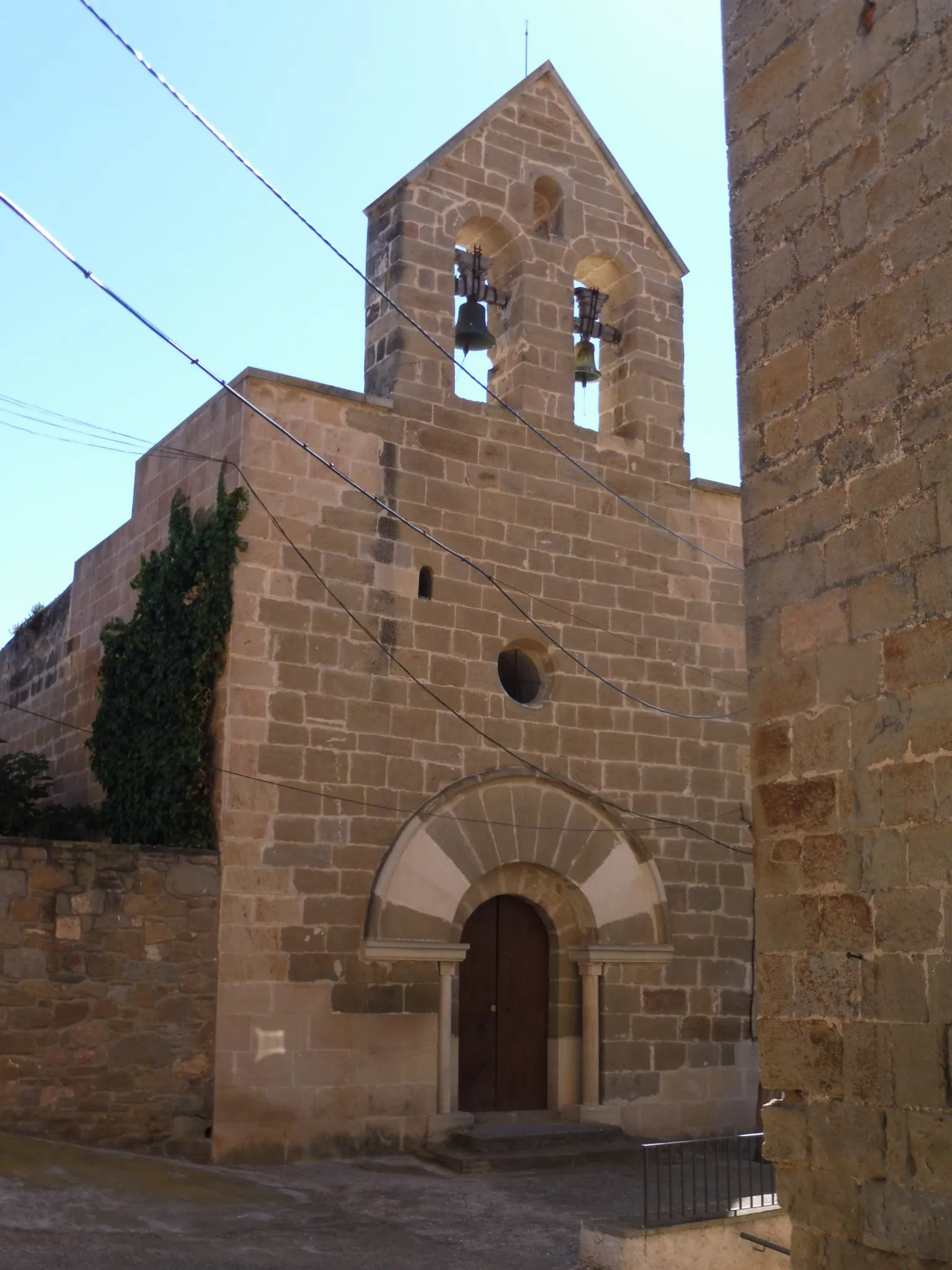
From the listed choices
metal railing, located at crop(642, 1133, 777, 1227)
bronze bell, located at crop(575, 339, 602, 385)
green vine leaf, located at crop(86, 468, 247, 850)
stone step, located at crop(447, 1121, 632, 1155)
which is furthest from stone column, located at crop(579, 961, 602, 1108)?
bronze bell, located at crop(575, 339, 602, 385)

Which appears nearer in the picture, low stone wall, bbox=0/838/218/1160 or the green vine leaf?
low stone wall, bbox=0/838/218/1160

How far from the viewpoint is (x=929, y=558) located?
480cm

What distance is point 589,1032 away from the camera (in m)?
11.0

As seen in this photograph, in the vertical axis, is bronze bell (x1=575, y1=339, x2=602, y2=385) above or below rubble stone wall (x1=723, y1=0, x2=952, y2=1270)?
above

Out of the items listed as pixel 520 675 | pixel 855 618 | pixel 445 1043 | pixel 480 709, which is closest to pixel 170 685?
pixel 480 709

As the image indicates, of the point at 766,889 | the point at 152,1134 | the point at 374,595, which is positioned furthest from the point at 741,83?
the point at 152,1134

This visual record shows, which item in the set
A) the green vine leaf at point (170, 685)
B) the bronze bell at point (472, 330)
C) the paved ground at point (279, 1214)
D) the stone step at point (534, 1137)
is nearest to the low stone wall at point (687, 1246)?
the paved ground at point (279, 1214)

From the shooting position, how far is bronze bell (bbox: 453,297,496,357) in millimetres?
11602

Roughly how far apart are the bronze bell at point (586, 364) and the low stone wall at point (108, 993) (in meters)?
5.47

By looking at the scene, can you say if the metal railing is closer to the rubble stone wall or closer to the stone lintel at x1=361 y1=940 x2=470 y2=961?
the rubble stone wall

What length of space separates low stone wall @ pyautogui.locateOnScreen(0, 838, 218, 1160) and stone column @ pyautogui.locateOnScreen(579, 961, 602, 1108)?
3068mm

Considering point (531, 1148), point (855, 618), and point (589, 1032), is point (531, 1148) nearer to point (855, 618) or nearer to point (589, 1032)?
point (589, 1032)

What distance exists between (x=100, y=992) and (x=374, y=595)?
348cm

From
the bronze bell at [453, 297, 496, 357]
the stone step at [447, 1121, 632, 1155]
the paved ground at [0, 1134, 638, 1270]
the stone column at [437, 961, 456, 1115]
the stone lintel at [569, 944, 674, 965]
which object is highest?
the bronze bell at [453, 297, 496, 357]
